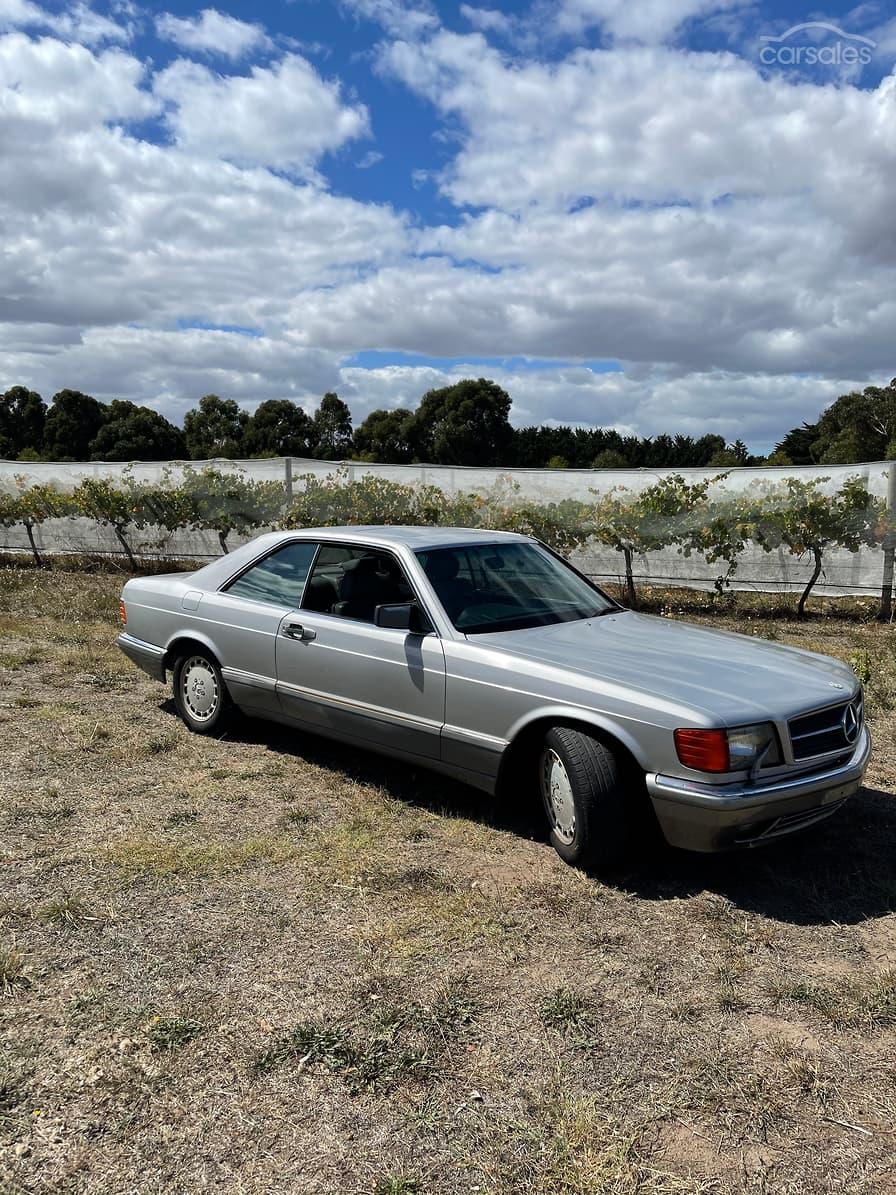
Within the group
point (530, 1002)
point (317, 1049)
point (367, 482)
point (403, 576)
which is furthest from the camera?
point (367, 482)

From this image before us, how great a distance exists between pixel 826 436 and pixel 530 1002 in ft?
229

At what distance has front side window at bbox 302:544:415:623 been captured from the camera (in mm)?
4836

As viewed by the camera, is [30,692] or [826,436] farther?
[826,436]

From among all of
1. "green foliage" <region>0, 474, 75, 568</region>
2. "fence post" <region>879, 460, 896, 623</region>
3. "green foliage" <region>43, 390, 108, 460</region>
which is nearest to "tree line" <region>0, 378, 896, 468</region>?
"green foliage" <region>43, 390, 108, 460</region>

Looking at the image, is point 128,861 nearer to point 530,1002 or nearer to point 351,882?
point 351,882

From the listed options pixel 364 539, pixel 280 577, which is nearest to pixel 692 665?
pixel 364 539

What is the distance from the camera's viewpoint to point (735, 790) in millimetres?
3447

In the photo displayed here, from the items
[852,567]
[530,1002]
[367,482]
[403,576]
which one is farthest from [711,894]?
[367,482]

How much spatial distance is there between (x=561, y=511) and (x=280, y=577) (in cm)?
674

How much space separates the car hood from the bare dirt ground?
2.66ft

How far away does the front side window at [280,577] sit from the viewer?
5238mm

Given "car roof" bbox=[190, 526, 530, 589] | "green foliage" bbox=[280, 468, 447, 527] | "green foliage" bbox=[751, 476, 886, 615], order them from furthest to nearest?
"green foliage" bbox=[280, 468, 447, 527], "green foliage" bbox=[751, 476, 886, 615], "car roof" bbox=[190, 526, 530, 589]

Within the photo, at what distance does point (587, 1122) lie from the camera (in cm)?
244

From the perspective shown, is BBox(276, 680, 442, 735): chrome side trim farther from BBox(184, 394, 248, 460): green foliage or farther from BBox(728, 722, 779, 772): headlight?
BBox(184, 394, 248, 460): green foliage
